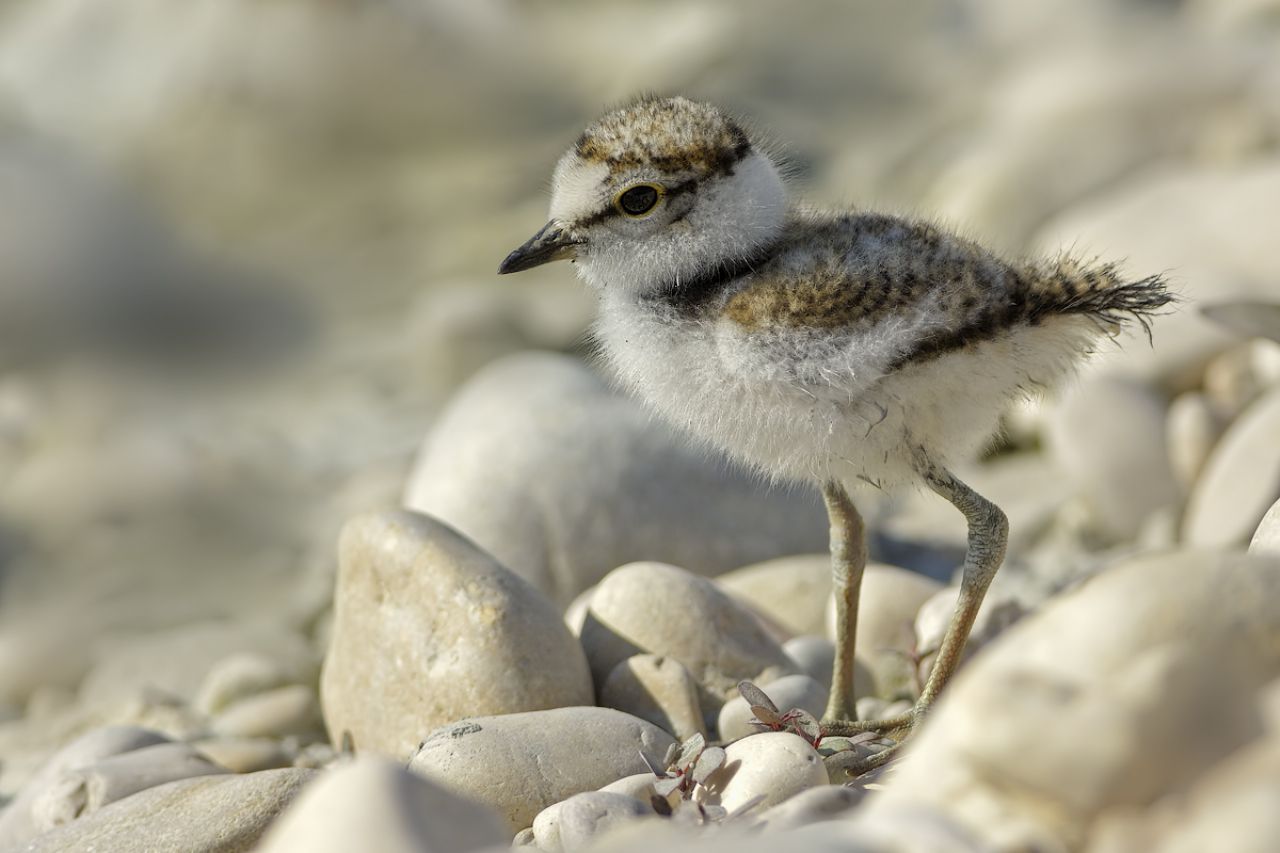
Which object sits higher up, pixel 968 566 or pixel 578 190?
pixel 578 190

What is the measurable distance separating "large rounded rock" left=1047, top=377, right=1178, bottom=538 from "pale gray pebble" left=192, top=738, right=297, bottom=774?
2.75 m

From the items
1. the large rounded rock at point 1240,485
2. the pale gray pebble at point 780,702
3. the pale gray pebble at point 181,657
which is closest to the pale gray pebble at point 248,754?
the pale gray pebble at point 181,657

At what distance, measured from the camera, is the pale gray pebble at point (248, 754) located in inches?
130

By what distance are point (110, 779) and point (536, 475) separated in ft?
5.72

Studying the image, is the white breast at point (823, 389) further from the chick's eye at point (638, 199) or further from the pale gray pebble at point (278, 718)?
the pale gray pebble at point (278, 718)

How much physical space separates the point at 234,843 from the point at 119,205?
770 cm

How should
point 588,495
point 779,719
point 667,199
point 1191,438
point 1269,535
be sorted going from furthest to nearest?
1. point 1191,438
2. point 588,495
3. point 667,199
4. point 779,719
5. point 1269,535

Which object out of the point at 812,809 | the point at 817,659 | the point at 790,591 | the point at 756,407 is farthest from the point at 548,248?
the point at 790,591

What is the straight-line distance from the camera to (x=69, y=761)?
3.14 m

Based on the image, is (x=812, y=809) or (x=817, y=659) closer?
(x=812, y=809)

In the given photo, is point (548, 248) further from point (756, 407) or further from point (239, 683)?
point (239, 683)

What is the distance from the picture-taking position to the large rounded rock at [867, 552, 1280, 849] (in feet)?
5.05

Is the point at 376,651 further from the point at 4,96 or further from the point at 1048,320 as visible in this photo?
the point at 4,96

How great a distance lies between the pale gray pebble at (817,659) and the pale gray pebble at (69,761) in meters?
1.56
